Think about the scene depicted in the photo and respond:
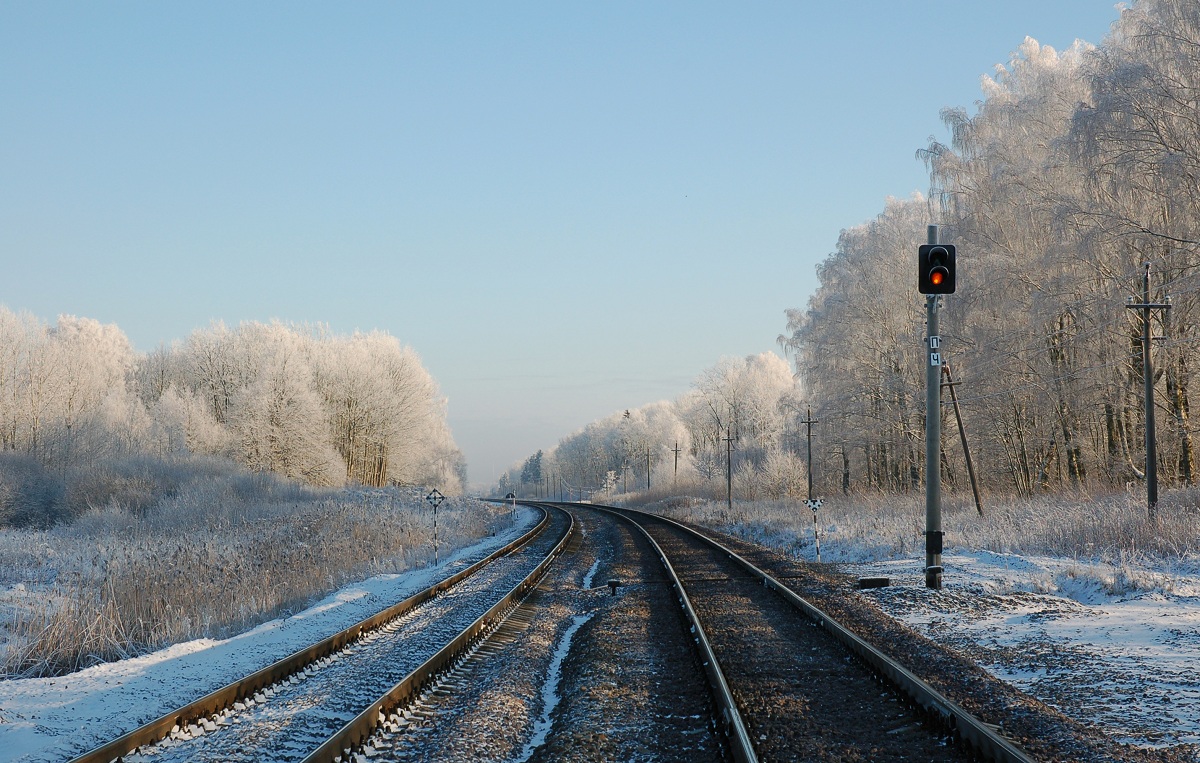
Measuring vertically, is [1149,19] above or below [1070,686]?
above

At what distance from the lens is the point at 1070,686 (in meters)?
7.00

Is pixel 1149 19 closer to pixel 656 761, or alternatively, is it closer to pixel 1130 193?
pixel 1130 193

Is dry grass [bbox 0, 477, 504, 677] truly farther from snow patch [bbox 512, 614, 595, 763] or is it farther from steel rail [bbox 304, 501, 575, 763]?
snow patch [bbox 512, 614, 595, 763]

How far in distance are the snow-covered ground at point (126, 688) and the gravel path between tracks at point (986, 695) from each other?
622 centimetres

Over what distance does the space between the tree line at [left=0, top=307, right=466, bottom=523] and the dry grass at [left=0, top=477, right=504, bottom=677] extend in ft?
55.3

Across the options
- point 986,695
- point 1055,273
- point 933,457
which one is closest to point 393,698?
point 986,695

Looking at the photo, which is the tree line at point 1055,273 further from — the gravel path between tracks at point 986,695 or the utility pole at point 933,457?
the gravel path between tracks at point 986,695

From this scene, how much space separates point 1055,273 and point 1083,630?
55.7 ft

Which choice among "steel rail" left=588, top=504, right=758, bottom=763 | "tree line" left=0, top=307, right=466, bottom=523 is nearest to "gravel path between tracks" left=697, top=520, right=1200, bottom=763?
"steel rail" left=588, top=504, right=758, bottom=763

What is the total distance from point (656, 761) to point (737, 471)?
55.7 metres

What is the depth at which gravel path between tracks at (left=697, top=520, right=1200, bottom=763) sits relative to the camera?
17.0ft

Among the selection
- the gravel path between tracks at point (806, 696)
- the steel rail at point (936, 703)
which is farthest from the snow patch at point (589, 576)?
the steel rail at point (936, 703)

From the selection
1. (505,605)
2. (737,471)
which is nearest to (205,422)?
(737,471)

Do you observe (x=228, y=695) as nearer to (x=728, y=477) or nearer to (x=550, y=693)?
(x=550, y=693)
